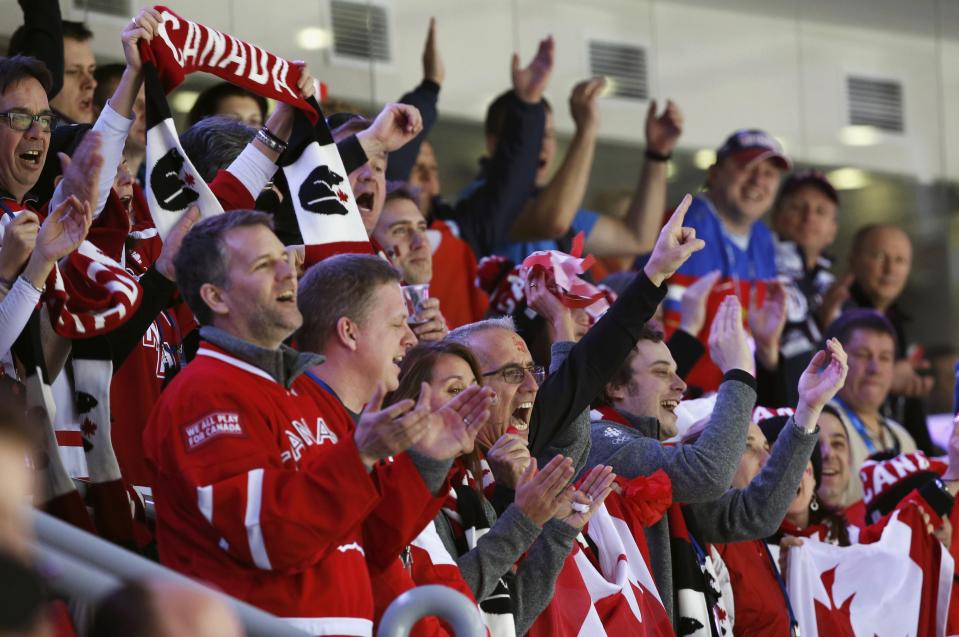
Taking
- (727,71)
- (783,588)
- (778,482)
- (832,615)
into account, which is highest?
(727,71)

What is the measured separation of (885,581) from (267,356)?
2798mm

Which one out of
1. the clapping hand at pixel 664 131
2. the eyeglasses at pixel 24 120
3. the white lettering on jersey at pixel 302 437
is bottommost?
the white lettering on jersey at pixel 302 437

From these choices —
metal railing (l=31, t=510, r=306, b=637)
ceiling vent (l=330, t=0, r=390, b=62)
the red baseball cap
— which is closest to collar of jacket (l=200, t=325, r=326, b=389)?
metal railing (l=31, t=510, r=306, b=637)

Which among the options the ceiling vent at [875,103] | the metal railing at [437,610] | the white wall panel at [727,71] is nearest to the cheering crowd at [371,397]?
the metal railing at [437,610]

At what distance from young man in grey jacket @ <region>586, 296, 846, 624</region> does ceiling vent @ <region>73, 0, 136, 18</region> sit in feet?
10.0

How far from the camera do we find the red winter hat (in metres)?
5.63

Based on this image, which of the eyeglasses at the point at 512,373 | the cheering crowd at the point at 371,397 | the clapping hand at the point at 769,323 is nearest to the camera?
the cheering crowd at the point at 371,397

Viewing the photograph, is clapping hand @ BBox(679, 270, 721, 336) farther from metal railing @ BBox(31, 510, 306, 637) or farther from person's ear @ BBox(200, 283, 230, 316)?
metal railing @ BBox(31, 510, 306, 637)

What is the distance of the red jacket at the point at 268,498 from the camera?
2818 mm

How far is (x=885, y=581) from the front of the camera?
5203mm

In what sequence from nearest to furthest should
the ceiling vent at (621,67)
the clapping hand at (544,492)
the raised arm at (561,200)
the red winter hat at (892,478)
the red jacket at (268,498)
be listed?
the red jacket at (268,498) → the clapping hand at (544,492) → the red winter hat at (892,478) → the raised arm at (561,200) → the ceiling vent at (621,67)

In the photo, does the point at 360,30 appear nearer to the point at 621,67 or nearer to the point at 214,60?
the point at 621,67

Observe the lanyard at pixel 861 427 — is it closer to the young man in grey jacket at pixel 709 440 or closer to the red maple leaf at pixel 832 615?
the red maple leaf at pixel 832 615

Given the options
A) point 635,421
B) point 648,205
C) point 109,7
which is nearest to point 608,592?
point 635,421
